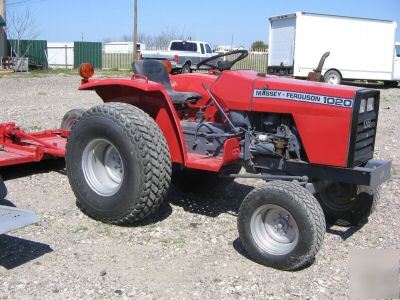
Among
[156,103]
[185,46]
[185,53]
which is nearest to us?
[156,103]

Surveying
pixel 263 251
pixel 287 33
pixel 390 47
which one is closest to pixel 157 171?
pixel 263 251

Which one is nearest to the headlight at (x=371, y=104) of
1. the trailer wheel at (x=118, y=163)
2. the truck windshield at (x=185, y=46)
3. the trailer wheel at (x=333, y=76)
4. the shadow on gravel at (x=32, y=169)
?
the trailer wheel at (x=118, y=163)

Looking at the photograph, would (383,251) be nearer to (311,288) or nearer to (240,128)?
(311,288)

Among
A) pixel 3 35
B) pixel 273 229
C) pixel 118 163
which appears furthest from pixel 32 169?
pixel 3 35

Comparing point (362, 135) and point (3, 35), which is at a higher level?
point (3, 35)

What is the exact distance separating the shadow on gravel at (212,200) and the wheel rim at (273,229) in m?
1.07

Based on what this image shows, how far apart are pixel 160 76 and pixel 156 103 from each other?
1.95ft

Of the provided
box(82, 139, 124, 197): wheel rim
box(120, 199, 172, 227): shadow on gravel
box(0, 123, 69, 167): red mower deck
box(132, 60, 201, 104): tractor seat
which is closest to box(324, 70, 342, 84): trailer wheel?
box(0, 123, 69, 167): red mower deck

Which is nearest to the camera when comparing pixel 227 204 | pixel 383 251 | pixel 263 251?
pixel 263 251

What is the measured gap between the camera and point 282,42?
21.1 m

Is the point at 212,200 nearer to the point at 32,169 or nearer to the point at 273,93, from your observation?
the point at 273,93

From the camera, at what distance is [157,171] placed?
4.23 meters

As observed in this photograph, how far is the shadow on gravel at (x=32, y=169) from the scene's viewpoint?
6.01 metres

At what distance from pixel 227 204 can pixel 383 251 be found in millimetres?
1666
